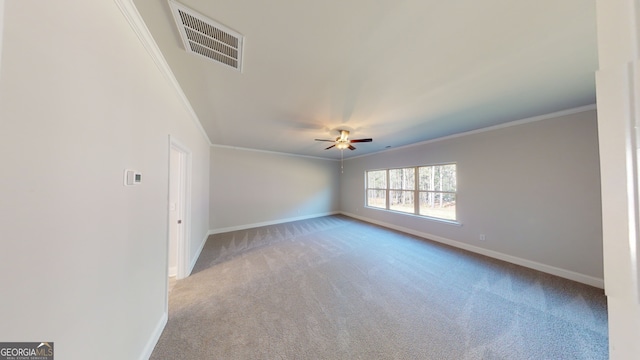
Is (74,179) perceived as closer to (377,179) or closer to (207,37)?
(207,37)

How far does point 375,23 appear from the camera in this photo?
1.26m

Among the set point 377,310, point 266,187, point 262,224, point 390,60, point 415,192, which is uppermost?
point 390,60

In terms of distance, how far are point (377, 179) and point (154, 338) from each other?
535 centimetres

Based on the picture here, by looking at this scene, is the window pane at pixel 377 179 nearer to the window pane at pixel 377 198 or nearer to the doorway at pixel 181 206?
the window pane at pixel 377 198

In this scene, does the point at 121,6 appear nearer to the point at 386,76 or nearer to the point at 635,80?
the point at 386,76

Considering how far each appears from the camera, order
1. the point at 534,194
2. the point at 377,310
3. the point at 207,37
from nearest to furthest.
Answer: the point at 207,37 → the point at 377,310 → the point at 534,194

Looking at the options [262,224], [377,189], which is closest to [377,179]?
[377,189]

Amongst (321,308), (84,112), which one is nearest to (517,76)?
(321,308)

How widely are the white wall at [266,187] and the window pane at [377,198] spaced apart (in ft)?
4.43

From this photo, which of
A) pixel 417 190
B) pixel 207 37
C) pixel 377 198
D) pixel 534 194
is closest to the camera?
pixel 207 37

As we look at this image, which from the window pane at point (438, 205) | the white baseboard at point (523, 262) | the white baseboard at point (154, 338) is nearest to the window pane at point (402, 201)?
the window pane at point (438, 205)

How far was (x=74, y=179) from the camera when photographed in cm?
85

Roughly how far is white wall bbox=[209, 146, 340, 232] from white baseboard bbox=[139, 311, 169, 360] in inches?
119

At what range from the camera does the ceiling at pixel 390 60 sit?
1.19 m
